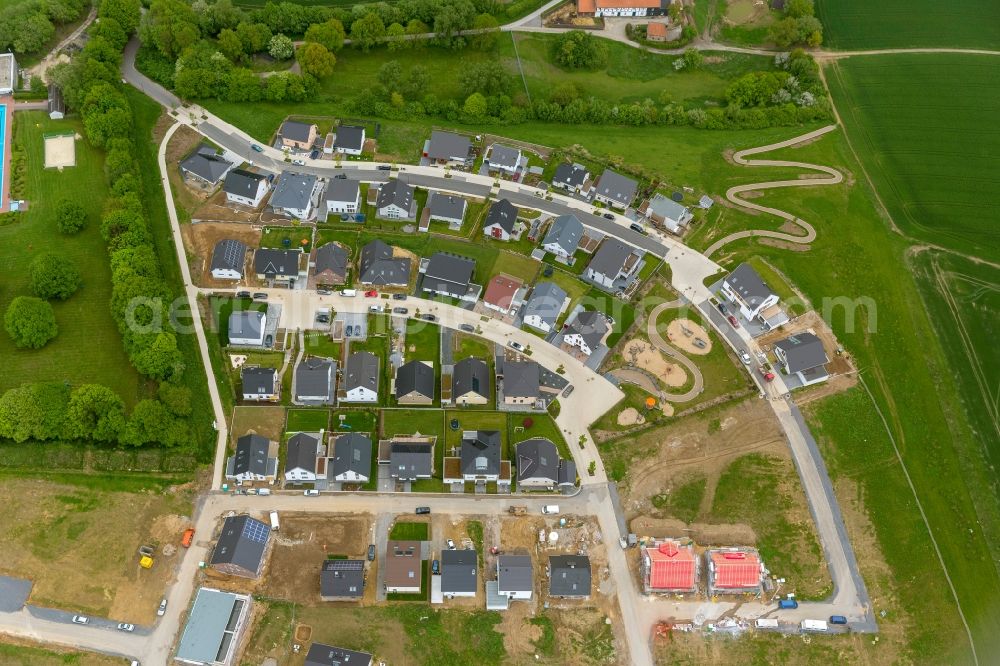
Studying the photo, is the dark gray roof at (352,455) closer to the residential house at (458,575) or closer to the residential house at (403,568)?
the residential house at (403,568)

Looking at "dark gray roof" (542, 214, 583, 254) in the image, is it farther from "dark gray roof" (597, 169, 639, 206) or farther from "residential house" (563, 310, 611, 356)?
"residential house" (563, 310, 611, 356)

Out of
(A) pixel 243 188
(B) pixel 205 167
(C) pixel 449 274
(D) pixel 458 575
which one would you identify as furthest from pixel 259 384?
(B) pixel 205 167

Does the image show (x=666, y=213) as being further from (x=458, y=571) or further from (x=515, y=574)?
(x=458, y=571)

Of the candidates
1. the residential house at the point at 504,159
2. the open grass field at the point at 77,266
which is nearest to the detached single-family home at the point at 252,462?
the open grass field at the point at 77,266

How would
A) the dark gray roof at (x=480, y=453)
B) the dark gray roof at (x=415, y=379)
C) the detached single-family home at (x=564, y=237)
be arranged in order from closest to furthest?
the dark gray roof at (x=480, y=453), the dark gray roof at (x=415, y=379), the detached single-family home at (x=564, y=237)

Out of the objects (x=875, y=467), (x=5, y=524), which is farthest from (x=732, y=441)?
(x=5, y=524)

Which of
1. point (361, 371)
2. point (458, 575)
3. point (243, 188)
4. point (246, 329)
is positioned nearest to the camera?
point (458, 575)

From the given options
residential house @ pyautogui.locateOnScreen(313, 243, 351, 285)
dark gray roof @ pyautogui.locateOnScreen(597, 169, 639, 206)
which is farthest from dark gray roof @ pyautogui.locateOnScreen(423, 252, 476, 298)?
dark gray roof @ pyautogui.locateOnScreen(597, 169, 639, 206)
